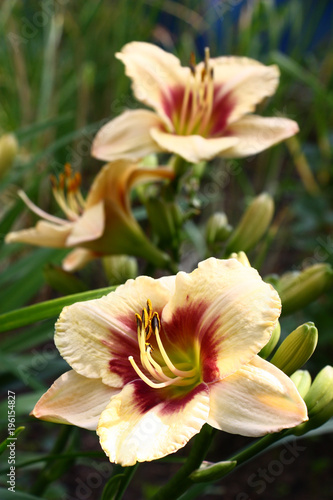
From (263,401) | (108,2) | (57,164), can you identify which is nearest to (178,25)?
(108,2)

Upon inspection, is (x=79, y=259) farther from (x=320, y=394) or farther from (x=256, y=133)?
(x=320, y=394)

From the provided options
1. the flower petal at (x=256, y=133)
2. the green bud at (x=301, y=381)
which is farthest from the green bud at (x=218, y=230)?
the green bud at (x=301, y=381)

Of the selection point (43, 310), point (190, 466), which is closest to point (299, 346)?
point (190, 466)

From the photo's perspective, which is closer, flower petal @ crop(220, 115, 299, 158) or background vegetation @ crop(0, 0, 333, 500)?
flower petal @ crop(220, 115, 299, 158)

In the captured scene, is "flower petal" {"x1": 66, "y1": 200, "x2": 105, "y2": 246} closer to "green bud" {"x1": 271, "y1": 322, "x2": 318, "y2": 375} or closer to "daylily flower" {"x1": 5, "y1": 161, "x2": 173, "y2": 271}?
"daylily flower" {"x1": 5, "y1": 161, "x2": 173, "y2": 271}

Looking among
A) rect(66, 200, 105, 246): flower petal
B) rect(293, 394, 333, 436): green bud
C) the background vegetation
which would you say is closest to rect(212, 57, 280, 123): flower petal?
rect(66, 200, 105, 246): flower petal

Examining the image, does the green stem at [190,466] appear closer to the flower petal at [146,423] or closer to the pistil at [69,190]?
the flower petal at [146,423]

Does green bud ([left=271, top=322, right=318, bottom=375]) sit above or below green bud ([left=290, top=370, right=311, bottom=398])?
above

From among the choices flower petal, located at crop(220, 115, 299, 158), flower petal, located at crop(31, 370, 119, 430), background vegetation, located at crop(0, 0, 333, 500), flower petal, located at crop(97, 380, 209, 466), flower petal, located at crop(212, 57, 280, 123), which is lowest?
background vegetation, located at crop(0, 0, 333, 500)
